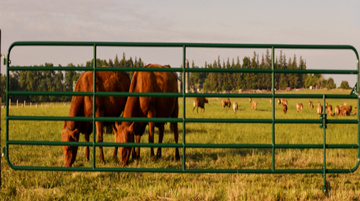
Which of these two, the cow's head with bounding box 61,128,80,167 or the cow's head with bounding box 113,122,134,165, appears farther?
the cow's head with bounding box 61,128,80,167

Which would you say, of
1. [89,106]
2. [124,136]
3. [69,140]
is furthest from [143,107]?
[69,140]

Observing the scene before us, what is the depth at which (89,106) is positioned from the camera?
9.05 meters

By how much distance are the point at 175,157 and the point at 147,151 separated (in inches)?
47.9

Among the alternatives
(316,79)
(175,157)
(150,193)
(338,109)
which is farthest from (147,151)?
(316,79)

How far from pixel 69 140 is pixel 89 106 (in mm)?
1130

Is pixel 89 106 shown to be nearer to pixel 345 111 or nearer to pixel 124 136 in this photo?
pixel 124 136

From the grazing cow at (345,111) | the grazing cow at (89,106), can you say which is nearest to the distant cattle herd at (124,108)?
the grazing cow at (89,106)

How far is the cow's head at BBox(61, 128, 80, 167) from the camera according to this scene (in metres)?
8.25

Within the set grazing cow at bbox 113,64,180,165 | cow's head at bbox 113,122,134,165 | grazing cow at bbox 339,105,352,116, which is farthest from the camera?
grazing cow at bbox 339,105,352,116

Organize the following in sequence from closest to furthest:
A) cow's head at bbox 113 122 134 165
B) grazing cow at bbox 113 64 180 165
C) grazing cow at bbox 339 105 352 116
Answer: cow's head at bbox 113 122 134 165 < grazing cow at bbox 113 64 180 165 < grazing cow at bbox 339 105 352 116

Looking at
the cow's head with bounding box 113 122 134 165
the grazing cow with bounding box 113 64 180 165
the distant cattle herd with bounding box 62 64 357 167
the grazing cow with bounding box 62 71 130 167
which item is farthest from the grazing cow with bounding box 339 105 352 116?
the cow's head with bounding box 113 122 134 165

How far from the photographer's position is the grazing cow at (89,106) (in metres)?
8.38

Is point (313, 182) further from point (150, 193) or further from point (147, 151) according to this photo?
point (147, 151)

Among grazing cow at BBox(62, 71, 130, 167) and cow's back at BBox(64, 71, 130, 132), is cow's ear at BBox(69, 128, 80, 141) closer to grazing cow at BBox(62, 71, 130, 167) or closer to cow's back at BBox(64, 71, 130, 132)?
grazing cow at BBox(62, 71, 130, 167)
